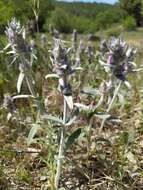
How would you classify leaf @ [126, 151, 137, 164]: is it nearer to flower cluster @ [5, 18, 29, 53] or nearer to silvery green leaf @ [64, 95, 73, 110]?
silvery green leaf @ [64, 95, 73, 110]

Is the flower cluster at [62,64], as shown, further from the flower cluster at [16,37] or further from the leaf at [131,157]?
the leaf at [131,157]

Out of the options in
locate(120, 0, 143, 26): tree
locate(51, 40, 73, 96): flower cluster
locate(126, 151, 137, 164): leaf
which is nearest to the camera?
locate(51, 40, 73, 96): flower cluster

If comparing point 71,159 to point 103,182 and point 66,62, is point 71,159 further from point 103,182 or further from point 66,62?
point 66,62

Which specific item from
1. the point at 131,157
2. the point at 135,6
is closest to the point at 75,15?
the point at 135,6

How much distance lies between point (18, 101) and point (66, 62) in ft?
4.24

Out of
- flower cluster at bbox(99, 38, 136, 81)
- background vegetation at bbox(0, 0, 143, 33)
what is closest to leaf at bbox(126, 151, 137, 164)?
flower cluster at bbox(99, 38, 136, 81)

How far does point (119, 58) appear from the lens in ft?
6.16

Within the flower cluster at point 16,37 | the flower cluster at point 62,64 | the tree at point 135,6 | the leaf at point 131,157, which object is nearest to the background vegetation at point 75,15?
the tree at point 135,6

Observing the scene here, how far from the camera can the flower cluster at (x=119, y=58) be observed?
6.05 ft

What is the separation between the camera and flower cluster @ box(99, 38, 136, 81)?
184 centimetres

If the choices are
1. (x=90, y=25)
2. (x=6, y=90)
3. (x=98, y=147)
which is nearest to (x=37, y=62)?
(x=6, y=90)

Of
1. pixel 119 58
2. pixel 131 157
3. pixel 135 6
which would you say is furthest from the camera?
pixel 135 6

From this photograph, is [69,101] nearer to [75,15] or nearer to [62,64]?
[62,64]

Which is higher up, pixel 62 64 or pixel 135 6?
pixel 135 6
